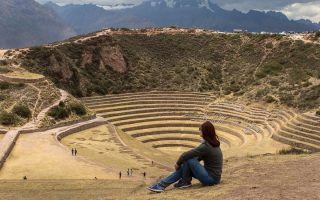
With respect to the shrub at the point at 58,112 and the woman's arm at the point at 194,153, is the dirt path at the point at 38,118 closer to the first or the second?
the shrub at the point at 58,112

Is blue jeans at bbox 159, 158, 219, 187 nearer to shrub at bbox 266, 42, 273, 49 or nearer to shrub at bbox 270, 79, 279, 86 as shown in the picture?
shrub at bbox 270, 79, 279, 86

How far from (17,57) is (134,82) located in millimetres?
18464

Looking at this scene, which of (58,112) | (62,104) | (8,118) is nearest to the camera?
(8,118)

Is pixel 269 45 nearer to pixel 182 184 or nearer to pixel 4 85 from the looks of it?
pixel 4 85

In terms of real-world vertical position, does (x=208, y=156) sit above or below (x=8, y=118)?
above

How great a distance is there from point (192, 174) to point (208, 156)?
2.52 ft

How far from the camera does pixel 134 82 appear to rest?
74.6 meters

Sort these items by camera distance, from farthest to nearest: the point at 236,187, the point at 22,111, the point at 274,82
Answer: the point at 274,82 < the point at 22,111 < the point at 236,187

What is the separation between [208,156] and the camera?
1318 cm

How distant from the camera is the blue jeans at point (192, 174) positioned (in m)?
13.2

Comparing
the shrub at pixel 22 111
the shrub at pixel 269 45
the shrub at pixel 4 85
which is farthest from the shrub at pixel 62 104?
the shrub at pixel 269 45

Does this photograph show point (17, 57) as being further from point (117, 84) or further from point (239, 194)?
point (239, 194)

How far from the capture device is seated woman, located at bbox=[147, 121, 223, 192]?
1308cm

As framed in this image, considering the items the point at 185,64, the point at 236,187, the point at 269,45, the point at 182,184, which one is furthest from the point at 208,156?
the point at 269,45
